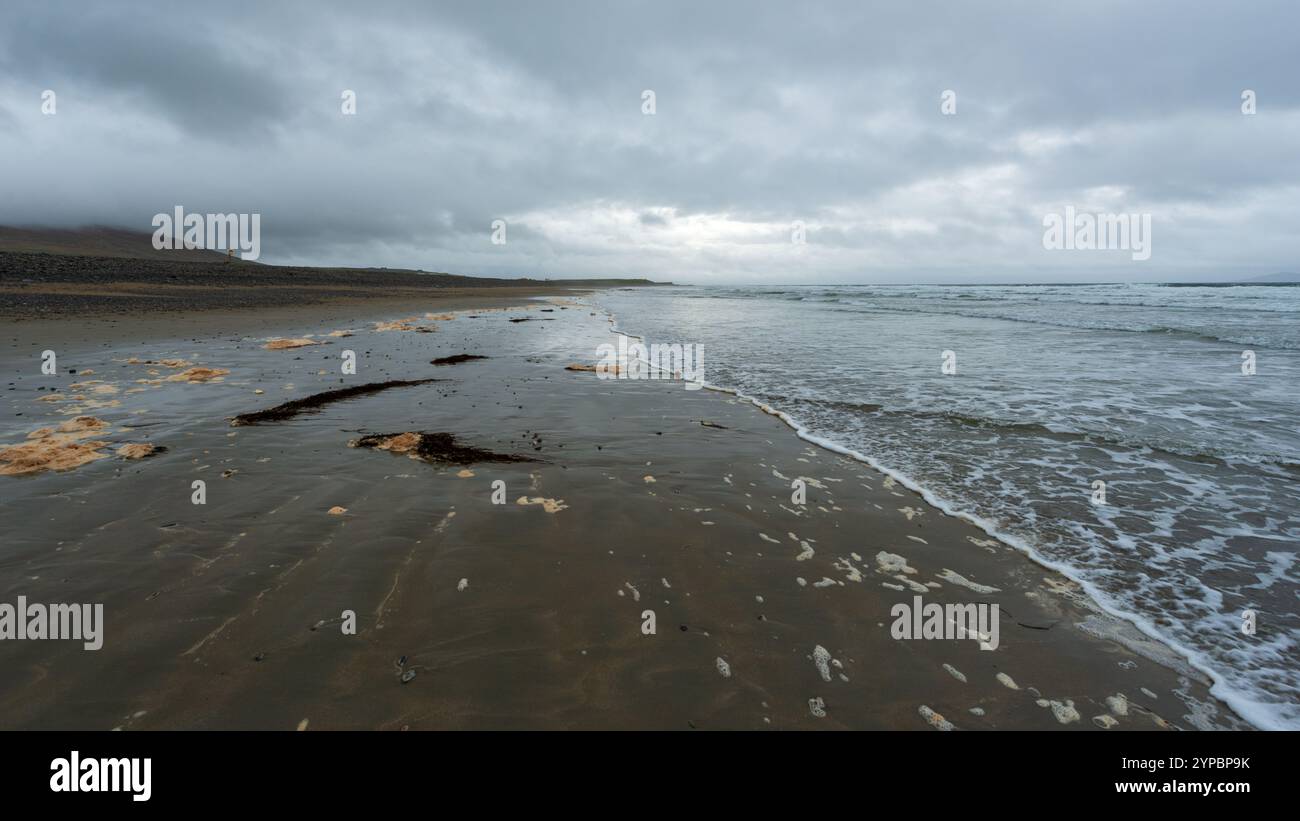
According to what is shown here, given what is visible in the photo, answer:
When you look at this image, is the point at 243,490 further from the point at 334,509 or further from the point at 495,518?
the point at 495,518

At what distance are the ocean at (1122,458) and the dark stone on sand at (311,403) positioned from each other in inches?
329

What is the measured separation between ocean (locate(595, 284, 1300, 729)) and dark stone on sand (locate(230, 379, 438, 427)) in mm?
8357

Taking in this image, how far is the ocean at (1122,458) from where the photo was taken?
465cm

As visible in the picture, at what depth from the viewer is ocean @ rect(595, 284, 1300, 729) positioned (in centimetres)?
465

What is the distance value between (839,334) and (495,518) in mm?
26344

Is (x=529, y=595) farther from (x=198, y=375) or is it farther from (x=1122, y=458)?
(x=198, y=375)

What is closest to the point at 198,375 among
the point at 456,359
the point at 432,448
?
the point at 456,359

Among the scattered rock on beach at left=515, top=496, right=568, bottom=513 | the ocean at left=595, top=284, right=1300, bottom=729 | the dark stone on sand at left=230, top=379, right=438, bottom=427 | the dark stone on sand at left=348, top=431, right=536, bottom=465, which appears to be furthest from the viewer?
the dark stone on sand at left=230, top=379, right=438, bottom=427

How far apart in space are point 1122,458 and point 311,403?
48.4 ft

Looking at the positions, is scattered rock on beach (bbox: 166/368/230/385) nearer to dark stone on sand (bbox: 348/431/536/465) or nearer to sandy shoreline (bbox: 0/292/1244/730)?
sandy shoreline (bbox: 0/292/1244/730)

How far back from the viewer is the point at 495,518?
18.8ft

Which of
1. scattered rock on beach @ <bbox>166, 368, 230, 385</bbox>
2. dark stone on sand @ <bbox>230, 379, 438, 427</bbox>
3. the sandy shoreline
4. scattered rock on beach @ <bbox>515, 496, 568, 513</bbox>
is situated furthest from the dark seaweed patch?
scattered rock on beach @ <bbox>515, 496, 568, 513</bbox>
